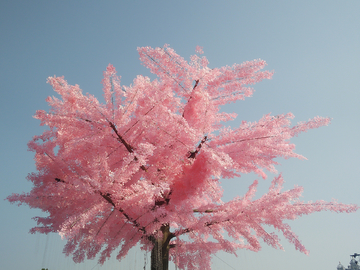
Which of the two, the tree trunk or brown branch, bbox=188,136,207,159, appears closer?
brown branch, bbox=188,136,207,159

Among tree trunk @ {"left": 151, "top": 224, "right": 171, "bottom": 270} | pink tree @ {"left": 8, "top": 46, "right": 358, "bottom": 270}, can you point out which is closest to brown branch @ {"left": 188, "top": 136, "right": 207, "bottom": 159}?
pink tree @ {"left": 8, "top": 46, "right": 358, "bottom": 270}

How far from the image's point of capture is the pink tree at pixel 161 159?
2.31m

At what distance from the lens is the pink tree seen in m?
2.31

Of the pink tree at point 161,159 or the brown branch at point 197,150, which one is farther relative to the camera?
the brown branch at point 197,150

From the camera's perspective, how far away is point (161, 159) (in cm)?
274

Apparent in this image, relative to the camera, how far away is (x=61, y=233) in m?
1.88

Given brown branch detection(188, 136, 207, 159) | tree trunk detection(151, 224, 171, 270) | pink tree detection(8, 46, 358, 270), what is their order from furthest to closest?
tree trunk detection(151, 224, 171, 270)
brown branch detection(188, 136, 207, 159)
pink tree detection(8, 46, 358, 270)

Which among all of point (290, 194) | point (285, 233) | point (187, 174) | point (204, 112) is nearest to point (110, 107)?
point (204, 112)

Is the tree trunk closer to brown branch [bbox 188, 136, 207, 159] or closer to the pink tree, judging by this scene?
the pink tree

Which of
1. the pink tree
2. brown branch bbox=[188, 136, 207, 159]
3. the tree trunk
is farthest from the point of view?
the tree trunk

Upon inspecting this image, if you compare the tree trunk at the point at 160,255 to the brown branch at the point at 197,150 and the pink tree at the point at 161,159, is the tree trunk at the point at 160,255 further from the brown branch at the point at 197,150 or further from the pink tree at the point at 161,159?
the brown branch at the point at 197,150

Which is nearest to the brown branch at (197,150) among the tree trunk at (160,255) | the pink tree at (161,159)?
the pink tree at (161,159)

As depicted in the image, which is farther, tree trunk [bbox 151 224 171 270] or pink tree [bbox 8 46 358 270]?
tree trunk [bbox 151 224 171 270]

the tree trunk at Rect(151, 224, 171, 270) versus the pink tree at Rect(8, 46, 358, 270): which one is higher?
the pink tree at Rect(8, 46, 358, 270)
